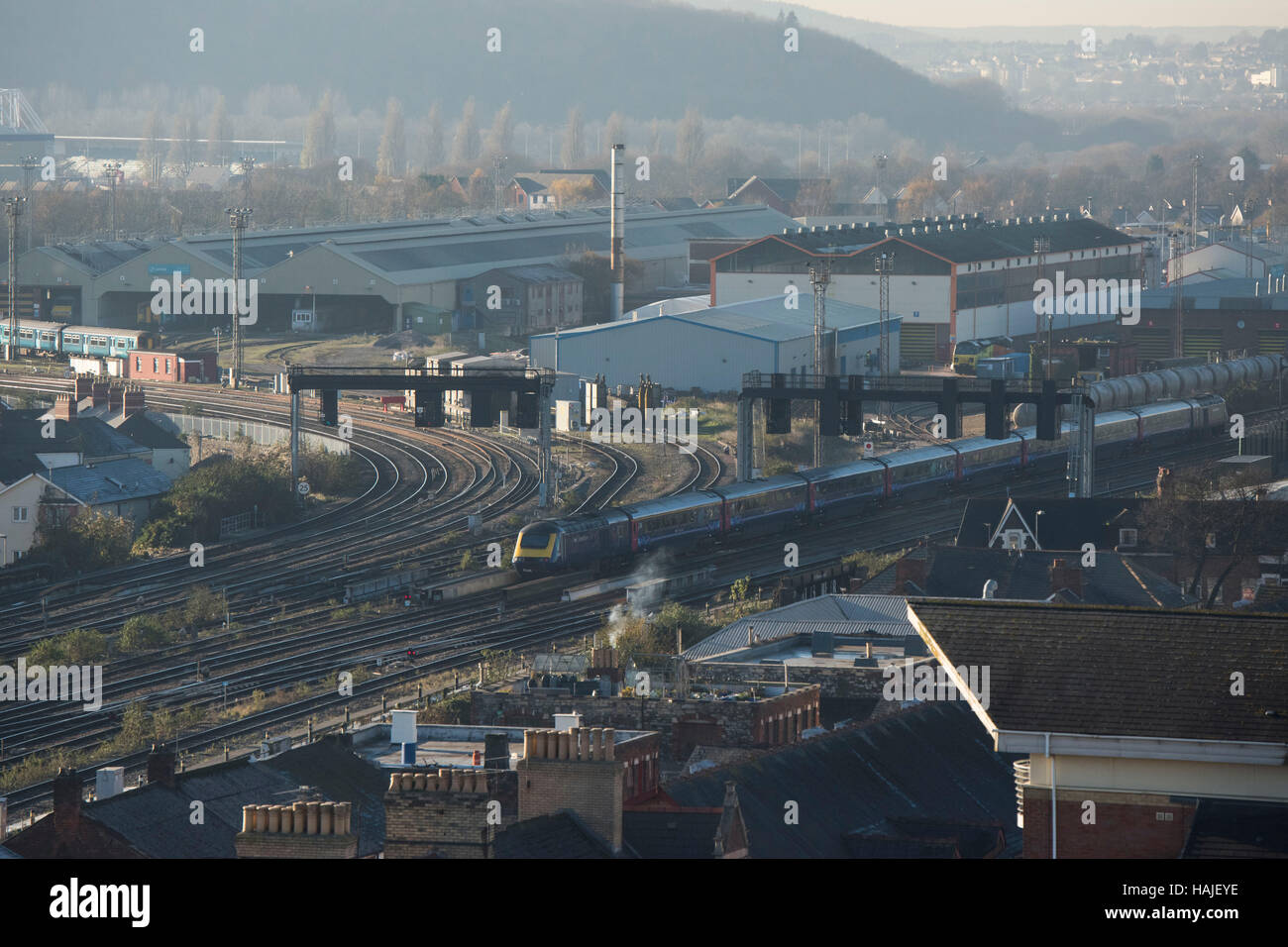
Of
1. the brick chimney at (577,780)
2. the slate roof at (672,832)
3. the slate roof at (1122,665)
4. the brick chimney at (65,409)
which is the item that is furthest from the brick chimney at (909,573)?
the brick chimney at (65,409)

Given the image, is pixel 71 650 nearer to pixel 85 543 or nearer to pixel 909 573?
pixel 85 543

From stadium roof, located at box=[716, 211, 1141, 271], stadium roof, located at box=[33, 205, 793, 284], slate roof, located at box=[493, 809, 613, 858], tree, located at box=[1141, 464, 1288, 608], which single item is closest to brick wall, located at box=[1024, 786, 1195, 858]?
slate roof, located at box=[493, 809, 613, 858]

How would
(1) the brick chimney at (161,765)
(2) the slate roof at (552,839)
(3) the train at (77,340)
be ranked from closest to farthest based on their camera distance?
(2) the slate roof at (552,839) → (1) the brick chimney at (161,765) → (3) the train at (77,340)

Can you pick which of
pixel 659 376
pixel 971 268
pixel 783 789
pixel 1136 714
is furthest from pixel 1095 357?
pixel 1136 714

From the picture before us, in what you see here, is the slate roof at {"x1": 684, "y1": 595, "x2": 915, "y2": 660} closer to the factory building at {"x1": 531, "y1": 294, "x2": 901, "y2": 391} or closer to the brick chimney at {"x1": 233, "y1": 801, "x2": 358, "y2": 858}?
the brick chimney at {"x1": 233, "y1": 801, "x2": 358, "y2": 858}

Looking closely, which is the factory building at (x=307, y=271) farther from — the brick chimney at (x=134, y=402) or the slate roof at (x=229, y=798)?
the slate roof at (x=229, y=798)
